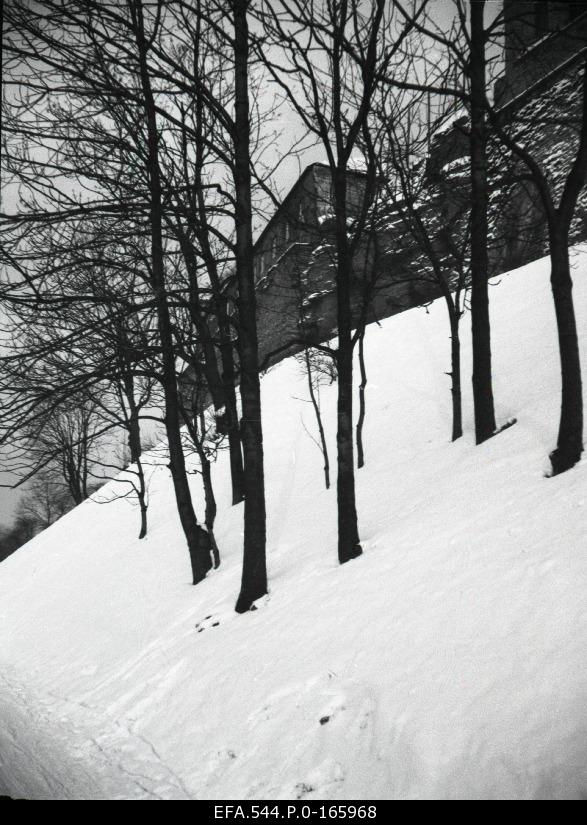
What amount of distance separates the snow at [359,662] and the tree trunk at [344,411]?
403 millimetres

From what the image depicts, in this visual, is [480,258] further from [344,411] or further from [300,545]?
[300,545]

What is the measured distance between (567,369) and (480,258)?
350cm

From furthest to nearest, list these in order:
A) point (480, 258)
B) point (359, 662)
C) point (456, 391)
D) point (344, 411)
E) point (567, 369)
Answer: point (456, 391) → point (480, 258) → point (344, 411) → point (567, 369) → point (359, 662)

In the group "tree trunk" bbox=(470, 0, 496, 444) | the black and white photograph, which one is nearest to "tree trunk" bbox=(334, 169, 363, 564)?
the black and white photograph

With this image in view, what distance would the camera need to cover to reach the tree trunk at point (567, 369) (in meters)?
4.81

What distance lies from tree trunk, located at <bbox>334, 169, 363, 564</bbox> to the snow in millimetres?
403

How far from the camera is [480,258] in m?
7.46

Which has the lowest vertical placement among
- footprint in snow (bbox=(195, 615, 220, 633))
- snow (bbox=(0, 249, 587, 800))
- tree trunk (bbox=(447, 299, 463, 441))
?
footprint in snow (bbox=(195, 615, 220, 633))

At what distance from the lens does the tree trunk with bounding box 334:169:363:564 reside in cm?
559

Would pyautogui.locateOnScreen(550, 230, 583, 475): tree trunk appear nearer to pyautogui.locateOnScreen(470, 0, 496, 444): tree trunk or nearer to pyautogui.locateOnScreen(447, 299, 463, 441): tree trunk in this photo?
pyautogui.locateOnScreen(470, 0, 496, 444): tree trunk

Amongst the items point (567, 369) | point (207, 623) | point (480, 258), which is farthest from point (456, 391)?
point (207, 623)
